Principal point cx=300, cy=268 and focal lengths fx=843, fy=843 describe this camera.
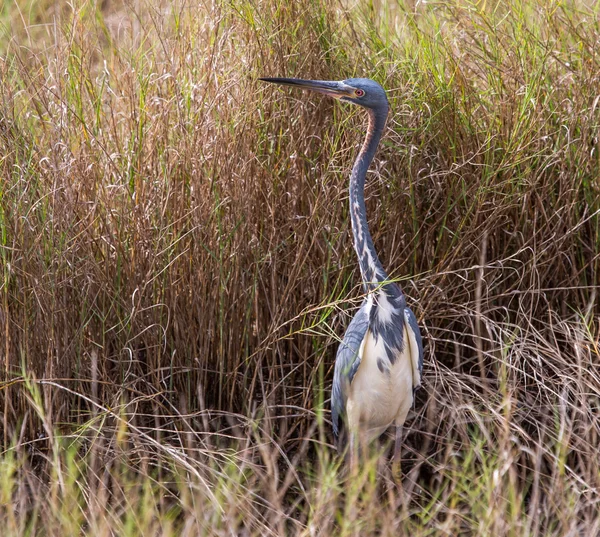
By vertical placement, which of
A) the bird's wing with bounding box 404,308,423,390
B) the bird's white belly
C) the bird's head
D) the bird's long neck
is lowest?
the bird's white belly

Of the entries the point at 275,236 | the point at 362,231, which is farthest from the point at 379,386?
the point at 275,236

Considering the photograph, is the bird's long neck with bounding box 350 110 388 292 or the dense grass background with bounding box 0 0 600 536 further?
the dense grass background with bounding box 0 0 600 536

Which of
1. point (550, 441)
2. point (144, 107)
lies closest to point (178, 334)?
point (144, 107)

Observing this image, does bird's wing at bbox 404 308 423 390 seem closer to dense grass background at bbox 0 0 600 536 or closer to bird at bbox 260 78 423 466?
bird at bbox 260 78 423 466

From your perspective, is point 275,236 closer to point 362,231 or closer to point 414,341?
Result: point 362,231

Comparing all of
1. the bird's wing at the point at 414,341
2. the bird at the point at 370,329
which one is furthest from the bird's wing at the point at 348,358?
the bird's wing at the point at 414,341

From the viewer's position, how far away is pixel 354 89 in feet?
8.14

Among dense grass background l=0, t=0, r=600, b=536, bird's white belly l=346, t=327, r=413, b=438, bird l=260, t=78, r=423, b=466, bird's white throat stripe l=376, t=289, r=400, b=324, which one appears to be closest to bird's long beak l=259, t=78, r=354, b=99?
bird l=260, t=78, r=423, b=466

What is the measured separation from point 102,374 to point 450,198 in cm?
125

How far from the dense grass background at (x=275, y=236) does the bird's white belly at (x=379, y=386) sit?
112mm

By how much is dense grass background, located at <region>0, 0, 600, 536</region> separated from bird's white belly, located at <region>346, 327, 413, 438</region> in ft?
0.37

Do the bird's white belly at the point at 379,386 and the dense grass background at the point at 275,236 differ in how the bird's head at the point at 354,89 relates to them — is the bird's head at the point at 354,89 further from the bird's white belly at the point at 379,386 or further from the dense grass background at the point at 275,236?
the bird's white belly at the point at 379,386

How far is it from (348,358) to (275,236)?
494 mm

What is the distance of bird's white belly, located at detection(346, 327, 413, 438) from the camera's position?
2480 mm
